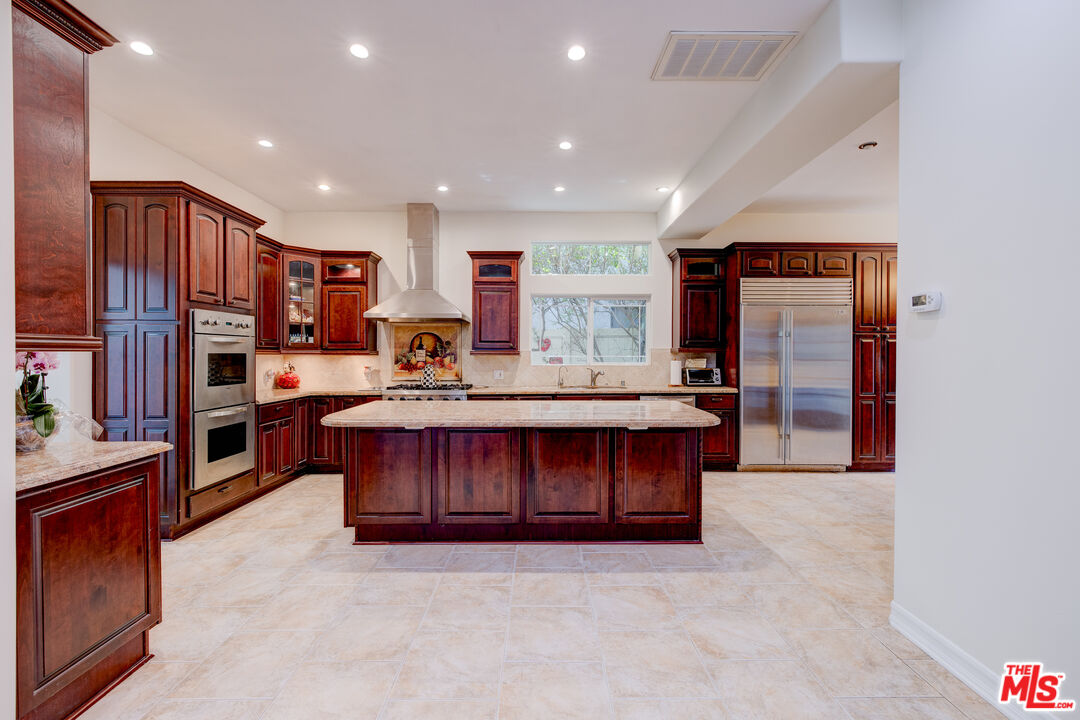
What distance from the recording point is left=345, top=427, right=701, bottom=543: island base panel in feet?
10.0

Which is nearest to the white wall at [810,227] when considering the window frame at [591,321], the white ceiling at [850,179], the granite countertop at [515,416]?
the white ceiling at [850,179]

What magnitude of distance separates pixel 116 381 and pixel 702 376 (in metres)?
5.32

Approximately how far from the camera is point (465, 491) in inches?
121

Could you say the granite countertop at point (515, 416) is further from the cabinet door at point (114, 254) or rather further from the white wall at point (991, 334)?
the cabinet door at point (114, 254)

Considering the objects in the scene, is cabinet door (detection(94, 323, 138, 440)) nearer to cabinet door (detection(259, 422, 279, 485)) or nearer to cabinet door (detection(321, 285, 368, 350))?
cabinet door (detection(259, 422, 279, 485))

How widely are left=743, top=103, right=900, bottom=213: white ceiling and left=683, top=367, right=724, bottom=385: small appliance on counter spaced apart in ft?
6.46

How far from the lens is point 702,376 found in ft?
17.9

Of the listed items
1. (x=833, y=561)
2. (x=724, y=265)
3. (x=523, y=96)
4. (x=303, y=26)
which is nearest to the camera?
(x=303, y=26)

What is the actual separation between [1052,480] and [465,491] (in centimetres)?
271

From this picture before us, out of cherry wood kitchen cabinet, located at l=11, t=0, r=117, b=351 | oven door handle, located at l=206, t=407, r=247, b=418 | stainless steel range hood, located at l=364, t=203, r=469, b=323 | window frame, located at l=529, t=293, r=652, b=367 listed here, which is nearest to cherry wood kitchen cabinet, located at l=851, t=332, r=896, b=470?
window frame, located at l=529, t=293, r=652, b=367

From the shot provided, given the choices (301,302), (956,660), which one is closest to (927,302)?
(956,660)

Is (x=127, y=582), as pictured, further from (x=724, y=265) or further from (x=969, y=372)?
(x=724, y=265)

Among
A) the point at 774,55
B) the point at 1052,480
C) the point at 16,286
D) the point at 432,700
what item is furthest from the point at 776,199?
the point at 16,286

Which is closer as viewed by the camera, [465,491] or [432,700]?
[432,700]
